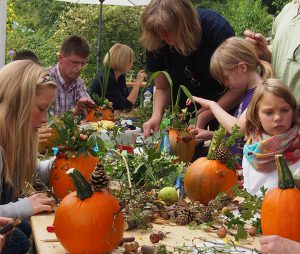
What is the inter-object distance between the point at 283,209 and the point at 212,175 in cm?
55

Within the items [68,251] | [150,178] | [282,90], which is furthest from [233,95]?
[68,251]

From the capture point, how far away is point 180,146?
9.96 feet

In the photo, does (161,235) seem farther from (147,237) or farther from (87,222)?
(87,222)

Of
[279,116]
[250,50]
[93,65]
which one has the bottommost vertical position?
[93,65]

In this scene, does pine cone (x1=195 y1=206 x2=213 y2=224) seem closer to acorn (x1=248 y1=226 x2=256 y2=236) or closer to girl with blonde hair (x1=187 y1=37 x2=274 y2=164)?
acorn (x1=248 y1=226 x2=256 y2=236)

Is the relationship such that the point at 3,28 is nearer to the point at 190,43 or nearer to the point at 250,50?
the point at 190,43

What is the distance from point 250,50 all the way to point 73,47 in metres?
2.54

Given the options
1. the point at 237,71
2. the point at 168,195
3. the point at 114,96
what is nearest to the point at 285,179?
the point at 168,195

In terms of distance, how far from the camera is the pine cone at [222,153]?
2.41 meters

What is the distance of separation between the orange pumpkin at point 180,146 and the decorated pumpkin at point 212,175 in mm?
574

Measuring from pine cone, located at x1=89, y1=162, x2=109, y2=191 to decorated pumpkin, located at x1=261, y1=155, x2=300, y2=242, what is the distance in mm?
534

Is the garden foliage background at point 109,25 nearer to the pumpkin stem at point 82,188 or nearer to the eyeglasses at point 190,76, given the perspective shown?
the eyeglasses at point 190,76

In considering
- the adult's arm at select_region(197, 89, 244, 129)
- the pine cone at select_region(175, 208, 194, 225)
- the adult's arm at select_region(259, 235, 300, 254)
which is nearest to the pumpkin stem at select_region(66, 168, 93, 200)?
the pine cone at select_region(175, 208, 194, 225)

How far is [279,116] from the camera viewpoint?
2.87m
